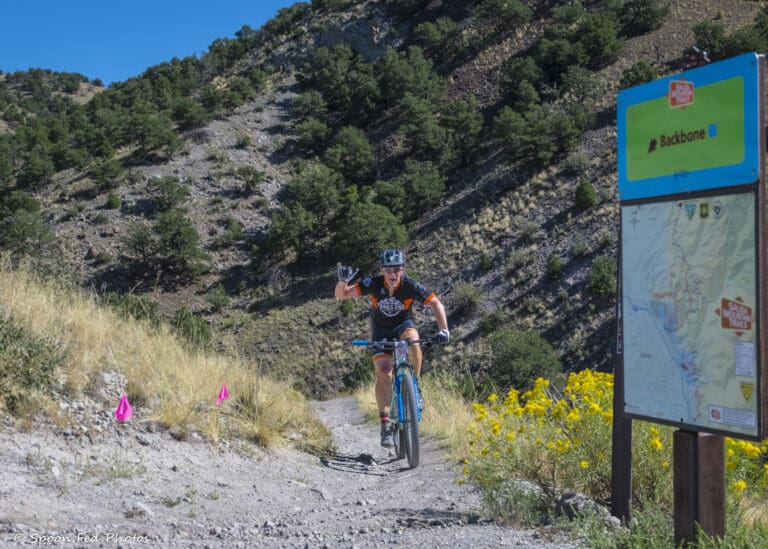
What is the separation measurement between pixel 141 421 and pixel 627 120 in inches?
156

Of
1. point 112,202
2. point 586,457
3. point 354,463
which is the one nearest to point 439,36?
point 112,202

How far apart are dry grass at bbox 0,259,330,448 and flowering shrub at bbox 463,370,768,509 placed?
239cm

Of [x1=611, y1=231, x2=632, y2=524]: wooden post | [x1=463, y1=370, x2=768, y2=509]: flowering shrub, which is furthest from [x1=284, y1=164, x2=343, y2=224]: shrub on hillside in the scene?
[x1=611, y1=231, x2=632, y2=524]: wooden post

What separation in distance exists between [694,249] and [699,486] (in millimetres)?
1039

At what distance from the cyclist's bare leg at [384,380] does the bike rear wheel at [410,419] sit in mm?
328

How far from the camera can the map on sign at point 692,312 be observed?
262 cm

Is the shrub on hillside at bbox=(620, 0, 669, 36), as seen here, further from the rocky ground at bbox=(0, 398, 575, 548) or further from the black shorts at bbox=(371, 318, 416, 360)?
the rocky ground at bbox=(0, 398, 575, 548)

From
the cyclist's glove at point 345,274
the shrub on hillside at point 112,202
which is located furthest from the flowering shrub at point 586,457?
the shrub on hillside at point 112,202

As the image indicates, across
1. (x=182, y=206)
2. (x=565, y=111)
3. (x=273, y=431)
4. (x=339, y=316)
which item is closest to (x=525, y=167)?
(x=565, y=111)

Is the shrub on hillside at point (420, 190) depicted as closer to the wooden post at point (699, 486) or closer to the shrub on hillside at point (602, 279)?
the shrub on hillside at point (602, 279)

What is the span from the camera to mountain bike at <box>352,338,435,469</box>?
5.65m

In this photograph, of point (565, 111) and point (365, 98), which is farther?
→ point (365, 98)

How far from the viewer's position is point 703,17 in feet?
139

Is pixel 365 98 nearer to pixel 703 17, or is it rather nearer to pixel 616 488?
pixel 703 17
